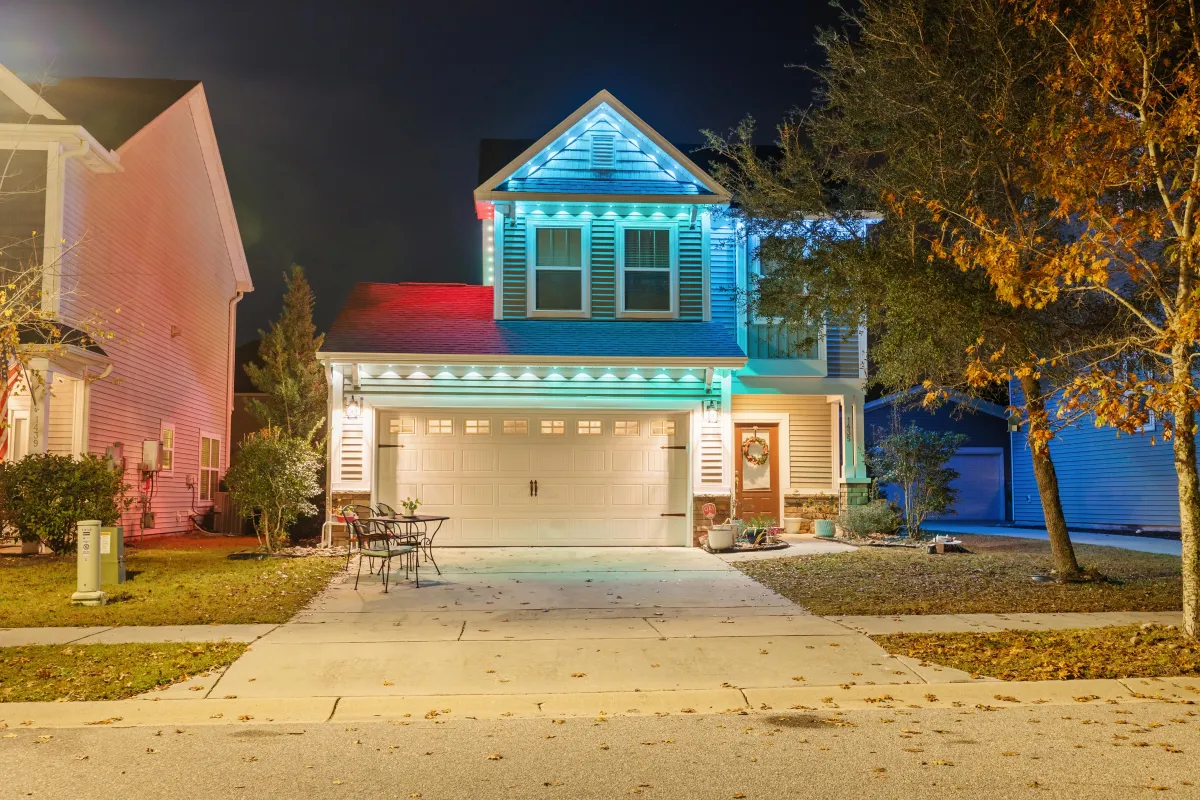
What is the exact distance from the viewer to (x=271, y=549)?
51.5ft

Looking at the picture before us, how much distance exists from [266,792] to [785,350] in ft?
46.8

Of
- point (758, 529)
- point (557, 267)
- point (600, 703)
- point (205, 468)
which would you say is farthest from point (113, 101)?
point (600, 703)

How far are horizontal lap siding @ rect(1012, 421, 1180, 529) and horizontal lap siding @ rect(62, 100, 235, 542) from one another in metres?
17.9

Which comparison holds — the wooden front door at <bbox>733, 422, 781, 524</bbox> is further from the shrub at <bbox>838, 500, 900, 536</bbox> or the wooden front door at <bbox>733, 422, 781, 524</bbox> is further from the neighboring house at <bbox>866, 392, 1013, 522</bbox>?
the neighboring house at <bbox>866, 392, 1013, 522</bbox>

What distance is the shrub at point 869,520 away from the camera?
56.3 ft

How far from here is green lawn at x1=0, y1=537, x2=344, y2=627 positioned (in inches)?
378

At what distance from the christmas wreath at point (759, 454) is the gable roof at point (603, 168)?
449cm

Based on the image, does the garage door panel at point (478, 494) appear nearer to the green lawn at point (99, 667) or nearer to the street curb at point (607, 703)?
the green lawn at point (99, 667)

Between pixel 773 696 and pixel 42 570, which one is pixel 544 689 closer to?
pixel 773 696

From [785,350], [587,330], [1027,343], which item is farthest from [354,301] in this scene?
[1027,343]

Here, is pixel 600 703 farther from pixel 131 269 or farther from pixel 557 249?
pixel 131 269

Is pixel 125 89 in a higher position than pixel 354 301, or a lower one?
higher

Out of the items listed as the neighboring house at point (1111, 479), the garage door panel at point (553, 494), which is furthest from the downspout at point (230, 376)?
the neighboring house at point (1111, 479)

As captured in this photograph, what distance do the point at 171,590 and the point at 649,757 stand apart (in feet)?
25.7
